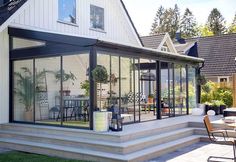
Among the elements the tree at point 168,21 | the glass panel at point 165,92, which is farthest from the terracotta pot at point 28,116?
the tree at point 168,21

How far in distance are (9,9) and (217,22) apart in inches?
1653

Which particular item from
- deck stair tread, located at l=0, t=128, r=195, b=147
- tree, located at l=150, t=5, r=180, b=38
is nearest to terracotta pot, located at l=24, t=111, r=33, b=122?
deck stair tread, located at l=0, t=128, r=195, b=147

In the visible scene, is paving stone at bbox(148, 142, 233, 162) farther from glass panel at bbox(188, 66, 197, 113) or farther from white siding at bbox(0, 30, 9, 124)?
white siding at bbox(0, 30, 9, 124)

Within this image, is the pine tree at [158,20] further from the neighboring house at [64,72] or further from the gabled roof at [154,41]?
the neighboring house at [64,72]

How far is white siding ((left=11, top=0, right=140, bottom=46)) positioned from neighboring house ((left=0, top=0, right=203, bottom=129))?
4cm

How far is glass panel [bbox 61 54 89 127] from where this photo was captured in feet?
30.3

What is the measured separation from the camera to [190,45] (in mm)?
25578

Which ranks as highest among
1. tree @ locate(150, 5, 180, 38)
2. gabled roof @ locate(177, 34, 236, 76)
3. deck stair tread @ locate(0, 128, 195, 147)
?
tree @ locate(150, 5, 180, 38)

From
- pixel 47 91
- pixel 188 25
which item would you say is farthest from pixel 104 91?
pixel 188 25

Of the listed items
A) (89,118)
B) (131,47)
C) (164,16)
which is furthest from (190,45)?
(164,16)

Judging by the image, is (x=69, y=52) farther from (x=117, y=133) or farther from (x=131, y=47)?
(x=117, y=133)

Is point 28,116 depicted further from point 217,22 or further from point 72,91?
point 217,22

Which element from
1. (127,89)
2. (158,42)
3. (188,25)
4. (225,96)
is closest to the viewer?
(127,89)

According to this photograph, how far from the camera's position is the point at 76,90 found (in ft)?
31.0
